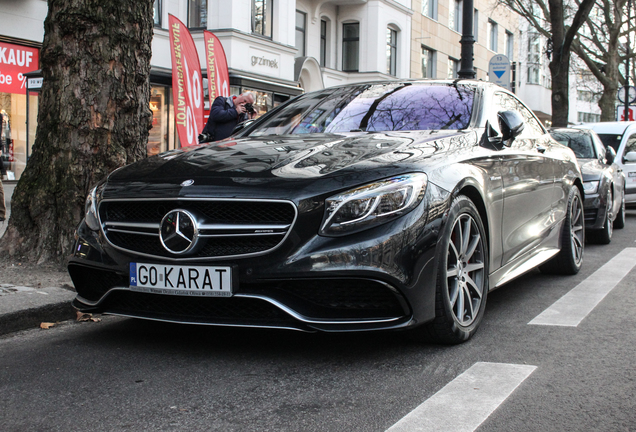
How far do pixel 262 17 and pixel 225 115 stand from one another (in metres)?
11.7

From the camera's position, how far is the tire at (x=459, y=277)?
12.0 feet

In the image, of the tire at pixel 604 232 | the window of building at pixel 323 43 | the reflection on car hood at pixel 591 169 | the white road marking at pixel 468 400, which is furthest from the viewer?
the window of building at pixel 323 43

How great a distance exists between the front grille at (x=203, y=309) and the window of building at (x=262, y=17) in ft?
56.7

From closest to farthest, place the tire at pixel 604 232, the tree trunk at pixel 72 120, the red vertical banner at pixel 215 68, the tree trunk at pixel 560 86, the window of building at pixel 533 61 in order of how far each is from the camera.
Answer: the tree trunk at pixel 72 120 → the tire at pixel 604 232 → the red vertical banner at pixel 215 68 → the tree trunk at pixel 560 86 → the window of building at pixel 533 61

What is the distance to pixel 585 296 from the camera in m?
5.35

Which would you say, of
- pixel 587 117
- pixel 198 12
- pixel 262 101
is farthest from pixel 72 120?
pixel 587 117

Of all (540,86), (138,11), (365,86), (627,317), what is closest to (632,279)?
(627,317)

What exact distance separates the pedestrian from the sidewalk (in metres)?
4.57

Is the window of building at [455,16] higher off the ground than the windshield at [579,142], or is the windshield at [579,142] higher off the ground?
the window of building at [455,16]

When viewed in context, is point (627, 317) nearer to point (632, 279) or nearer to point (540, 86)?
point (632, 279)

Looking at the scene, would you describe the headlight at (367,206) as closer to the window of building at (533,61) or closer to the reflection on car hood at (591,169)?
the reflection on car hood at (591,169)

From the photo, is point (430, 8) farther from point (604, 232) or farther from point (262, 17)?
point (604, 232)

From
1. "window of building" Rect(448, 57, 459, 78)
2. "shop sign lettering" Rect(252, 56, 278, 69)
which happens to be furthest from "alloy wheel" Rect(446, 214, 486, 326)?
"window of building" Rect(448, 57, 459, 78)

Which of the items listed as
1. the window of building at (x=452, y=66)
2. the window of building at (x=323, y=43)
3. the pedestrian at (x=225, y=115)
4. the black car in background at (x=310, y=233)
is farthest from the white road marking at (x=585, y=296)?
the window of building at (x=452, y=66)
